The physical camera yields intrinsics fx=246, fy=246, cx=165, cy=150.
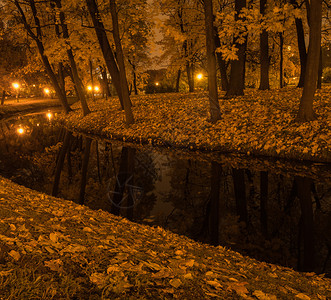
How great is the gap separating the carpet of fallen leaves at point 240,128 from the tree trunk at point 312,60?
1.54 ft

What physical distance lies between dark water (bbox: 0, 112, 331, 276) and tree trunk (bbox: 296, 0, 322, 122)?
240 cm

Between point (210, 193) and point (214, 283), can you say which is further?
point (210, 193)

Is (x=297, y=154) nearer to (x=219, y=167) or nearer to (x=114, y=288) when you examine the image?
(x=219, y=167)

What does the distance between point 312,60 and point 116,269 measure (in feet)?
32.6

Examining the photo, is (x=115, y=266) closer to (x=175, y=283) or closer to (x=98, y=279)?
(x=98, y=279)

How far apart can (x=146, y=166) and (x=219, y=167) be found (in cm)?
324

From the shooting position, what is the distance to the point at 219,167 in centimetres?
973

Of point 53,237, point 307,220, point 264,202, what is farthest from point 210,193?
point 53,237

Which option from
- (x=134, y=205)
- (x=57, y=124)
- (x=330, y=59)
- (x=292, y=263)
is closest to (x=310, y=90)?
(x=292, y=263)

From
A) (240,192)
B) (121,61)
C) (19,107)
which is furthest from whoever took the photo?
(19,107)

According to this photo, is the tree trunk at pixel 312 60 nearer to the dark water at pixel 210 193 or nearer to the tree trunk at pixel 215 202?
the dark water at pixel 210 193

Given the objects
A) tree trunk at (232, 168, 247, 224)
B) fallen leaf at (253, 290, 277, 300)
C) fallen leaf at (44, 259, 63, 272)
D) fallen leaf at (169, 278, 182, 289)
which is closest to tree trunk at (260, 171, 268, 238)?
tree trunk at (232, 168, 247, 224)

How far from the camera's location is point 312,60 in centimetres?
920

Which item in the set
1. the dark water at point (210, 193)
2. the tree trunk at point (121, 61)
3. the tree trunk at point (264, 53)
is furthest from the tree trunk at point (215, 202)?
the tree trunk at point (264, 53)
